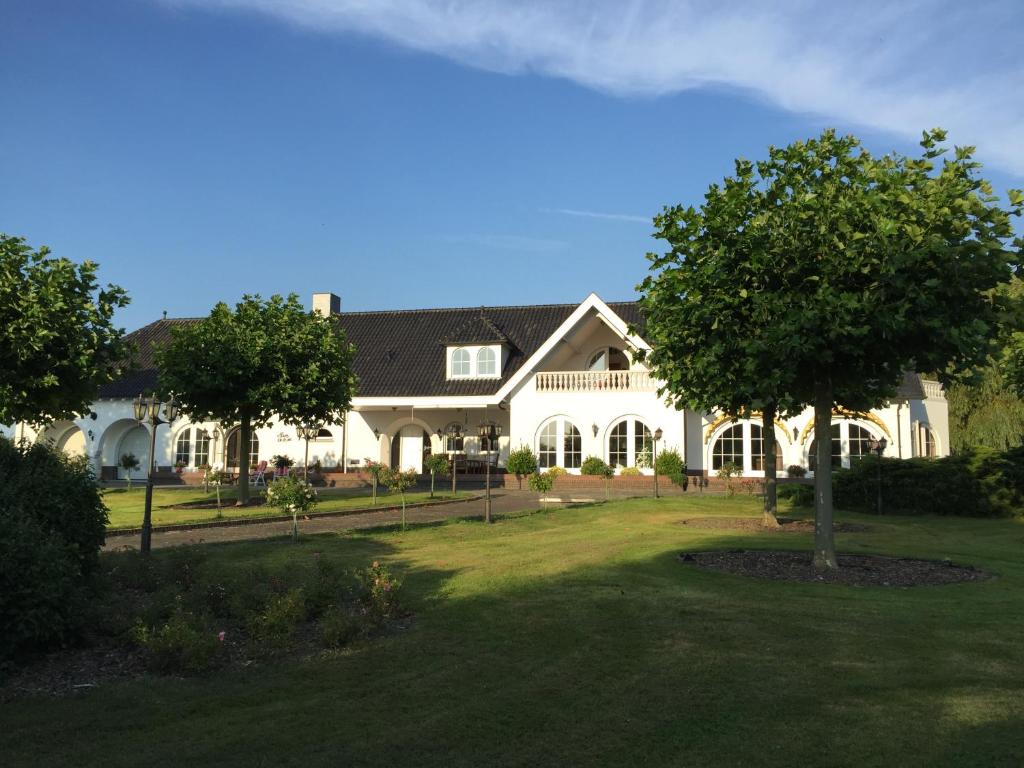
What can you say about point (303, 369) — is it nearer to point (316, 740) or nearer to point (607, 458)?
point (607, 458)

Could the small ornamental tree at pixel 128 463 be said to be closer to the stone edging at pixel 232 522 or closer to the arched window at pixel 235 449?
the arched window at pixel 235 449

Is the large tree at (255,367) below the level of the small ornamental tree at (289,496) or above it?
above

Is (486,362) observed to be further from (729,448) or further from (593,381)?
(729,448)

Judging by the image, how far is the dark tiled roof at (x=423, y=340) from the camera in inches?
1442

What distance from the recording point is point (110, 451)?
39.2m

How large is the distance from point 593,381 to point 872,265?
80.3ft

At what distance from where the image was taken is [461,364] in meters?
37.2

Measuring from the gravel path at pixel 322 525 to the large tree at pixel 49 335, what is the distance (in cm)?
445

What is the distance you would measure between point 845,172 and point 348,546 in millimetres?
9850

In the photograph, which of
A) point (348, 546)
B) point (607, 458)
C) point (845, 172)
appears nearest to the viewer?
point (845, 172)

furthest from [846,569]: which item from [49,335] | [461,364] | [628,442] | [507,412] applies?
[461,364]

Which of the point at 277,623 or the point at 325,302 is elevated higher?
the point at 325,302

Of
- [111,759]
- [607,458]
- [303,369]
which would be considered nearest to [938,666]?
[111,759]

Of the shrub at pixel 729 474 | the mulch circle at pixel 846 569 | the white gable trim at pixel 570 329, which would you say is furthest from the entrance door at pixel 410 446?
the mulch circle at pixel 846 569
